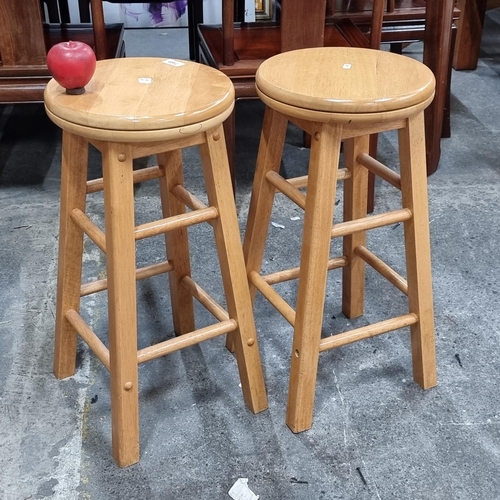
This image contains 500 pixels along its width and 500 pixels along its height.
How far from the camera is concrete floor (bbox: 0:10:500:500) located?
123cm

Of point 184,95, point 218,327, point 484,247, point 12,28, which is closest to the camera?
point 184,95

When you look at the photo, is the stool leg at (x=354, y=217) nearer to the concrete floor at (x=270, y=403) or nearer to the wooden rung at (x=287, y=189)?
the concrete floor at (x=270, y=403)

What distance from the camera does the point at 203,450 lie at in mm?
1296

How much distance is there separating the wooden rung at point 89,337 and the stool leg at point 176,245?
25 cm

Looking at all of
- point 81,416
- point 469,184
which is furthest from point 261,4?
point 81,416

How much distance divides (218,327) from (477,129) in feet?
6.18

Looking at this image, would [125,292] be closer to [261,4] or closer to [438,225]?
[438,225]

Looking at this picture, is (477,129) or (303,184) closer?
(303,184)

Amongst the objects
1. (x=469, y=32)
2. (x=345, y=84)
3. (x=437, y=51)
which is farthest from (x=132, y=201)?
(x=469, y=32)

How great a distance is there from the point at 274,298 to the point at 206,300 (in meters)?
0.15

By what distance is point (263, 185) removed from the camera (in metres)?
1.33

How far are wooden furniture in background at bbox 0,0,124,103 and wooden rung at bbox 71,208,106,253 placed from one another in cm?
78

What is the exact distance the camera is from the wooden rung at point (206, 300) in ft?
4.43

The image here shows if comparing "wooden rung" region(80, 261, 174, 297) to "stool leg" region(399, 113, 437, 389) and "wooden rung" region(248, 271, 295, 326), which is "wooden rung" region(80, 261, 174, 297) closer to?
"wooden rung" region(248, 271, 295, 326)
